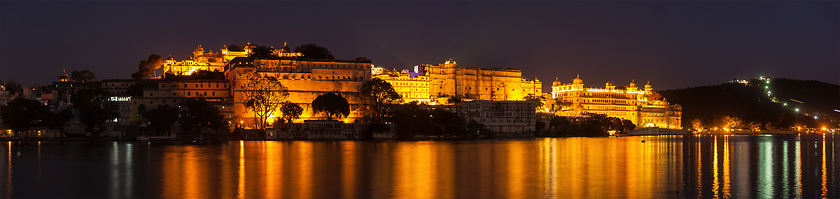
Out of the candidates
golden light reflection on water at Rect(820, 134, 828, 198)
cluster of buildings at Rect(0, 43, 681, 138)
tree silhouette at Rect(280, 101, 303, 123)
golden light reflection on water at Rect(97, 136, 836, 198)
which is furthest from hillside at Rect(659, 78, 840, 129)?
golden light reflection on water at Rect(97, 136, 836, 198)

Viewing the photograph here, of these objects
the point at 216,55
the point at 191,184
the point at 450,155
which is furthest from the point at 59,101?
the point at 191,184

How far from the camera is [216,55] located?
82.5 m

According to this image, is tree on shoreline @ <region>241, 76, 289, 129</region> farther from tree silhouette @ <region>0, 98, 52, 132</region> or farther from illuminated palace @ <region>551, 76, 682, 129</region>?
illuminated palace @ <region>551, 76, 682, 129</region>

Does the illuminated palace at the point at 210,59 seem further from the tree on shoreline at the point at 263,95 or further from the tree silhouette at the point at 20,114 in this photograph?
the tree silhouette at the point at 20,114

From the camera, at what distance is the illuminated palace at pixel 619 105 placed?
97.9 meters

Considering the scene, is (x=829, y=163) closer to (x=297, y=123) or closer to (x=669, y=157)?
(x=669, y=157)

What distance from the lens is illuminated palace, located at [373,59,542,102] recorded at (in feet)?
268

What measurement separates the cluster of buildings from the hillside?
27269mm

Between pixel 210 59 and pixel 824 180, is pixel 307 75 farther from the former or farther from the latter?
pixel 824 180

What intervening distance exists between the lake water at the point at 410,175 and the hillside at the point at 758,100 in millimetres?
80946

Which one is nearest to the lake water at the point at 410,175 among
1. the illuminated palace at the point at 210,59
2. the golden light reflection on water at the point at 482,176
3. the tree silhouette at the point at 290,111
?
the golden light reflection on water at the point at 482,176

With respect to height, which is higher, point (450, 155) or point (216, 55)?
point (216, 55)

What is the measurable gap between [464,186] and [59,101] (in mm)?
55555

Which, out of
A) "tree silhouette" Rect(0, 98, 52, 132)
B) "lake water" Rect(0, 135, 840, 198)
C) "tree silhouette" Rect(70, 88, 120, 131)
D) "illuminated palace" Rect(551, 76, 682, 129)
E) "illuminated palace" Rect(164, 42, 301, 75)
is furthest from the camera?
"illuminated palace" Rect(551, 76, 682, 129)
